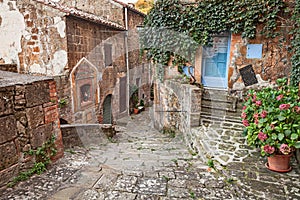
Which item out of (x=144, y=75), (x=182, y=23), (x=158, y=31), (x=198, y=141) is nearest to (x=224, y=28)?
(x=182, y=23)

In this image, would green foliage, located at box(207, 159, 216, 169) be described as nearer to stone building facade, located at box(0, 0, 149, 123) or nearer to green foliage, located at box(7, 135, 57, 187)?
green foliage, located at box(7, 135, 57, 187)

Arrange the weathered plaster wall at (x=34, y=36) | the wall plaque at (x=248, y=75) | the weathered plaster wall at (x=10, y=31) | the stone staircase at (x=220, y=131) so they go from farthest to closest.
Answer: the weathered plaster wall at (x=10, y=31)
the weathered plaster wall at (x=34, y=36)
the wall plaque at (x=248, y=75)
the stone staircase at (x=220, y=131)

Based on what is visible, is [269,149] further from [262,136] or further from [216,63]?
[216,63]

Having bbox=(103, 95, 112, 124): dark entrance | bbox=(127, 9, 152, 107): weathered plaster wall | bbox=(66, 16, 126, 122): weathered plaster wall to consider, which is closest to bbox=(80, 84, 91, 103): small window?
bbox=(66, 16, 126, 122): weathered plaster wall

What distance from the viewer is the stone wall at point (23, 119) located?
93.6 inches

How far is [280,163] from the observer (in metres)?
2.98

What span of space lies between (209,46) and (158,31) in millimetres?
1946

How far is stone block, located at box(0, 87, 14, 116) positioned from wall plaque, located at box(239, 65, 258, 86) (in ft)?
19.9

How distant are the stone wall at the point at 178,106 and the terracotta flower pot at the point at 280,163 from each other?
2174mm

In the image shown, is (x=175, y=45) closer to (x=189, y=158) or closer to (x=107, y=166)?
(x=189, y=158)

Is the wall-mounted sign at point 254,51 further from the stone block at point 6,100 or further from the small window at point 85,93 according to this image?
the stone block at point 6,100

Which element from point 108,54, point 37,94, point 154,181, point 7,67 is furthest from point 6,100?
point 108,54

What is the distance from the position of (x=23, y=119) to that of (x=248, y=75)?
6077 mm

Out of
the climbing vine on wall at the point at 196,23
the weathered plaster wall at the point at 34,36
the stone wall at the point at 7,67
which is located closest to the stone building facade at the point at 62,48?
the weathered plaster wall at the point at 34,36
